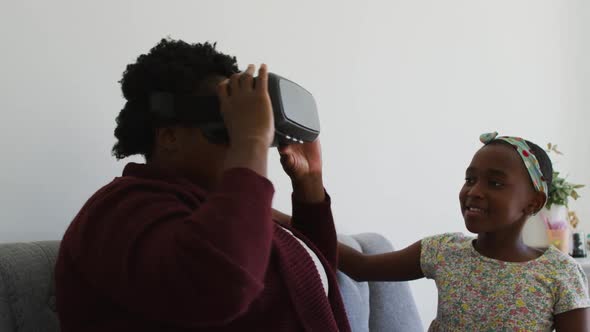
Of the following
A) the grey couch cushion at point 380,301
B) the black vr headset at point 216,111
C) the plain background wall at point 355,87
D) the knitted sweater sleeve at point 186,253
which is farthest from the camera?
the grey couch cushion at point 380,301

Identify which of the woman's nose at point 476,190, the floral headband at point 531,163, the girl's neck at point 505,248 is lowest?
the girl's neck at point 505,248

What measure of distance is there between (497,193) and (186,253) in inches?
35.4

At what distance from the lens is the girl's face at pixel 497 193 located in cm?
137

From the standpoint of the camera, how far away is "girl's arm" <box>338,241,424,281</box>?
1469mm

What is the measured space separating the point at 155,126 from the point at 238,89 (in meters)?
0.17

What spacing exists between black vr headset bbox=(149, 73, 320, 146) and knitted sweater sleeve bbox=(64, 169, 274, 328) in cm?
16

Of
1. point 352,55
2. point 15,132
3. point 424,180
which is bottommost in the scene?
point 424,180

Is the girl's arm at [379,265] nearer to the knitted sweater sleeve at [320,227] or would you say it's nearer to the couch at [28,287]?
the knitted sweater sleeve at [320,227]

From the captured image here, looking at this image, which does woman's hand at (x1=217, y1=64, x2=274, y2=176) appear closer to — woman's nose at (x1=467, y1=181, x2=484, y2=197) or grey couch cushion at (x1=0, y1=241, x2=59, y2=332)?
grey couch cushion at (x1=0, y1=241, x2=59, y2=332)

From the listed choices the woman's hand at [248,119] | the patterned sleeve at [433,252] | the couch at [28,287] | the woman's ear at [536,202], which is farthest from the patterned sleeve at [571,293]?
the couch at [28,287]

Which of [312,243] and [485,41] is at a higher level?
[485,41]

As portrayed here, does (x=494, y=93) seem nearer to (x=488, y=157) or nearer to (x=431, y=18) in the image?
(x=431, y=18)

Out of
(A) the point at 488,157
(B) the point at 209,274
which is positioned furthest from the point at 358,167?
(B) the point at 209,274

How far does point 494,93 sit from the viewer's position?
2461mm
